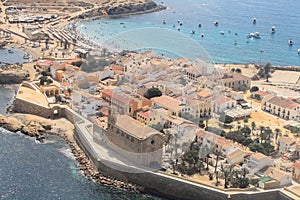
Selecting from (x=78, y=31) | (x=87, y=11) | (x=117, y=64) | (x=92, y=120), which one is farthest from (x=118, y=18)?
(x=92, y=120)

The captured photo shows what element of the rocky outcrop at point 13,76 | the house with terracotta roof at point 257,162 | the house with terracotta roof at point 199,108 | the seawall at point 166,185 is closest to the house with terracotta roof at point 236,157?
the house with terracotta roof at point 257,162

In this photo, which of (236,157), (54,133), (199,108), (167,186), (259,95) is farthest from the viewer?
(259,95)

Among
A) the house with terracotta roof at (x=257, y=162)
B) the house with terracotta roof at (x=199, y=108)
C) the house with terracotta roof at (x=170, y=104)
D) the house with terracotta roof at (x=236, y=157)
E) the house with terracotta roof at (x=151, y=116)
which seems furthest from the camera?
the house with terracotta roof at (x=199, y=108)

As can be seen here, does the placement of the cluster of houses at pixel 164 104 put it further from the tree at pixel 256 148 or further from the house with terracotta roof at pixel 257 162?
the tree at pixel 256 148

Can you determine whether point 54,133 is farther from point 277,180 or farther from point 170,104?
point 277,180

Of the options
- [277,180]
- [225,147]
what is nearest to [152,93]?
[225,147]

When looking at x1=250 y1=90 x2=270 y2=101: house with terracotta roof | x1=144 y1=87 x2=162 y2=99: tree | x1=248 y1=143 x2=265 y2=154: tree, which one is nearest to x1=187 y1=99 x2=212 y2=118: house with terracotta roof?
x1=144 y1=87 x2=162 y2=99: tree

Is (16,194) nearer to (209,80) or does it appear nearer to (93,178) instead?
(93,178)
